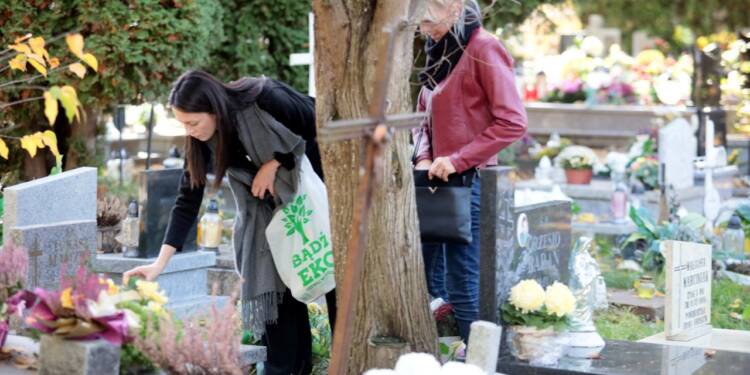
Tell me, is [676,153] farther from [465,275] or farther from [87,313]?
[87,313]

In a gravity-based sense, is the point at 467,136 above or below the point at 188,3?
below

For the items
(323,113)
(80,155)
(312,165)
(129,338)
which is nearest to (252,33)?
(80,155)

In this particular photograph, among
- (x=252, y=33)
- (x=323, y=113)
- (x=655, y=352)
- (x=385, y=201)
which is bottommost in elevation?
(x=655, y=352)

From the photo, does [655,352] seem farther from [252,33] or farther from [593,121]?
[593,121]

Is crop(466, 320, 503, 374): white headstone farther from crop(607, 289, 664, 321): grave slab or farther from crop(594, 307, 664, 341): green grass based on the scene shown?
crop(607, 289, 664, 321): grave slab

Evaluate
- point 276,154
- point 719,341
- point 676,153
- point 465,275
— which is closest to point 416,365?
point 276,154

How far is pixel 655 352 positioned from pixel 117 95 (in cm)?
529

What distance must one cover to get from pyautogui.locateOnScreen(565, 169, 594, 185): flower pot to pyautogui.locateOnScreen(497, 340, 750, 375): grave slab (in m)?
6.63

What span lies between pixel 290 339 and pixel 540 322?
3.48ft

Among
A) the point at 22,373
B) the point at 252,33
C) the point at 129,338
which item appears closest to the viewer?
the point at 129,338

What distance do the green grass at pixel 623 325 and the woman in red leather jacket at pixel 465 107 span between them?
1.42 metres

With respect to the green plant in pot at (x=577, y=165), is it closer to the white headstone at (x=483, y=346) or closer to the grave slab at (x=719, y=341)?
the grave slab at (x=719, y=341)

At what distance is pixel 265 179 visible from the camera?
16.1 feet

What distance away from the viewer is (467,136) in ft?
17.1
